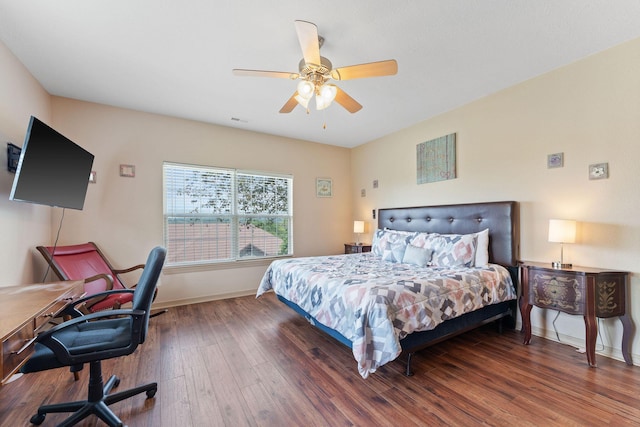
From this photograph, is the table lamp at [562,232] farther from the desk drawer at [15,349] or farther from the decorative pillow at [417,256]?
the desk drawer at [15,349]

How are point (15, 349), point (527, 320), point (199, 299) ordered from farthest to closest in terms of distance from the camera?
point (199, 299)
point (527, 320)
point (15, 349)

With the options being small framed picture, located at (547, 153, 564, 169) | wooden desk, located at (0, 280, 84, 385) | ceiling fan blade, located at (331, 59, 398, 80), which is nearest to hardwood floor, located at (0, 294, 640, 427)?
wooden desk, located at (0, 280, 84, 385)

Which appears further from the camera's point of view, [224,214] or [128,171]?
[224,214]

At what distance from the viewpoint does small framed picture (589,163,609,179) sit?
7.64 feet

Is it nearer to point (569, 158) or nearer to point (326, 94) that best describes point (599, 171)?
point (569, 158)

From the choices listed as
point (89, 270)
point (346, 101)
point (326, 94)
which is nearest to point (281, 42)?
point (326, 94)

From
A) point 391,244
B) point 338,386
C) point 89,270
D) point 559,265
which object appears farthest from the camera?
point 391,244

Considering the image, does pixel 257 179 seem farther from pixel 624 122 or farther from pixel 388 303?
pixel 624 122

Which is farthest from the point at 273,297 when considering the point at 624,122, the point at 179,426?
the point at 624,122

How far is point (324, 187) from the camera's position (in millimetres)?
5023

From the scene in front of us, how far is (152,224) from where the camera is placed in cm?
357

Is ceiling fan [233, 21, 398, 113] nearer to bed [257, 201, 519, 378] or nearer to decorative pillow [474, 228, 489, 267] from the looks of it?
bed [257, 201, 519, 378]

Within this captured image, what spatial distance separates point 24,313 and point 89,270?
6.34 ft

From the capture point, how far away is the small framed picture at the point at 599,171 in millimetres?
2328
